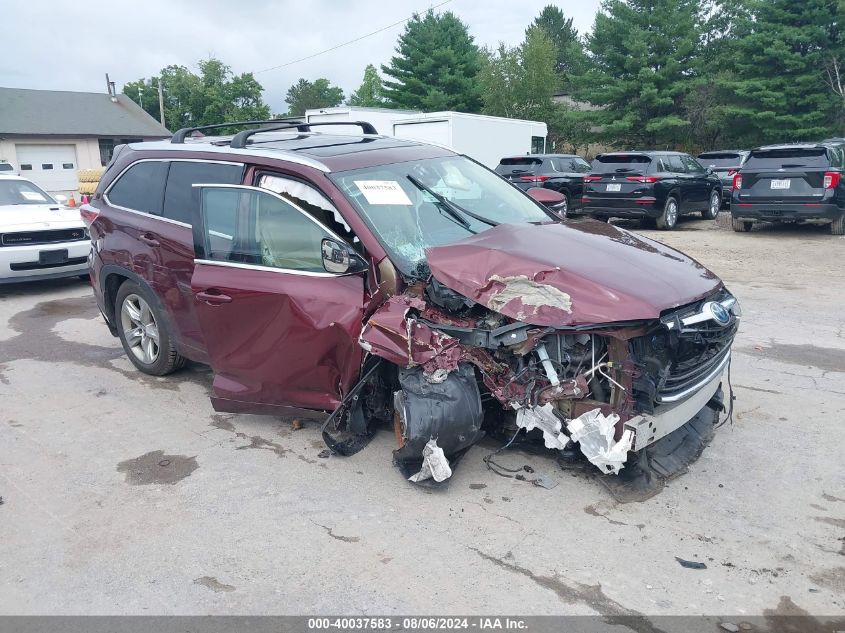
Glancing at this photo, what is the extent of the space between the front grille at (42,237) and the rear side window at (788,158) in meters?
12.3

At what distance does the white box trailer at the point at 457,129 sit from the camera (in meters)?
22.0

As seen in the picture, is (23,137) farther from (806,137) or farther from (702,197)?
(806,137)

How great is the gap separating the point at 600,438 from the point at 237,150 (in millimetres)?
3163

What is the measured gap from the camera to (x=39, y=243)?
9141 millimetres

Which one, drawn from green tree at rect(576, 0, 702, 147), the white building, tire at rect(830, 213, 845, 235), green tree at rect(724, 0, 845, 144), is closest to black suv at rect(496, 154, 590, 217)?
tire at rect(830, 213, 845, 235)

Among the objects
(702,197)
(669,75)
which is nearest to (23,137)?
(669,75)

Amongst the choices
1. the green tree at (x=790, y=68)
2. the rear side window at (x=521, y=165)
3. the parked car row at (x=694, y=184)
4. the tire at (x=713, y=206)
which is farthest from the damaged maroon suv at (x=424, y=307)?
the green tree at (x=790, y=68)

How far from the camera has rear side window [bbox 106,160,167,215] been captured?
5371 millimetres

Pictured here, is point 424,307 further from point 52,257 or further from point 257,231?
point 52,257

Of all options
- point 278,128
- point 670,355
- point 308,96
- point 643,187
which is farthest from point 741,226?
point 308,96

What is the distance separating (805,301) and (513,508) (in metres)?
6.35

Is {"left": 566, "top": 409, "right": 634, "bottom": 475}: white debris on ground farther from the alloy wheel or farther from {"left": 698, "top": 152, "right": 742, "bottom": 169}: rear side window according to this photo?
{"left": 698, "top": 152, "right": 742, "bottom": 169}: rear side window

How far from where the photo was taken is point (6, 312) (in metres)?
Answer: 8.27

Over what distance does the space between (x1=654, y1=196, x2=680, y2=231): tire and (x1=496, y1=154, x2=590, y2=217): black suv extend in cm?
259
